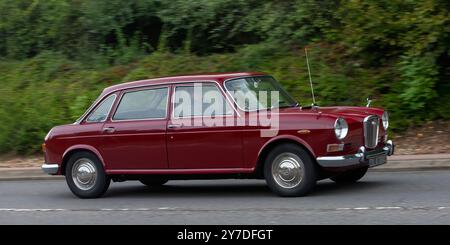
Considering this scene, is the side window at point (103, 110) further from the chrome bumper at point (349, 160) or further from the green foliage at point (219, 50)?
the green foliage at point (219, 50)

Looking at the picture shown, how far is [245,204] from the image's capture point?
9.16 m

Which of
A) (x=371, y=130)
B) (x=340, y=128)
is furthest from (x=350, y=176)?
(x=340, y=128)

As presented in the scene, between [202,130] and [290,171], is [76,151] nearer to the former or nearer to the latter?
[202,130]

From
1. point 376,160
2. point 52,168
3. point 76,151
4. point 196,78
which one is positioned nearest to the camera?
point 376,160

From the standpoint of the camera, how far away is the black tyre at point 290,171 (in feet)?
29.5

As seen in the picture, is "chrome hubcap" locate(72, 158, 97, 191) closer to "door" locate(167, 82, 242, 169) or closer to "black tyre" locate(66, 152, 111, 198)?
"black tyre" locate(66, 152, 111, 198)

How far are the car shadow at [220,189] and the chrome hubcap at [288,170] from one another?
0.41 metres

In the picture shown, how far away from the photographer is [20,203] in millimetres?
10633

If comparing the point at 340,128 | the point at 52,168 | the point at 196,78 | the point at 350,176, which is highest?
the point at 196,78

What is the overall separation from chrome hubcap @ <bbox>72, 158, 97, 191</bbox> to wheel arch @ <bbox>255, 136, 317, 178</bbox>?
8.73 feet

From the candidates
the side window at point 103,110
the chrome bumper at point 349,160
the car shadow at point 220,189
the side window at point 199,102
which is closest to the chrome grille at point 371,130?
the chrome bumper at point 349,160

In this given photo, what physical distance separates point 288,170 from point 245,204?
72 centimetres

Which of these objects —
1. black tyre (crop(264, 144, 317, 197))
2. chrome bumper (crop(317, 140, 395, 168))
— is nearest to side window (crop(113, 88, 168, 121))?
black tyre (crop(264, 144, 317, 197))

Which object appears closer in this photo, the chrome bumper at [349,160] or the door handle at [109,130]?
the chrome bumper at [349,160]
